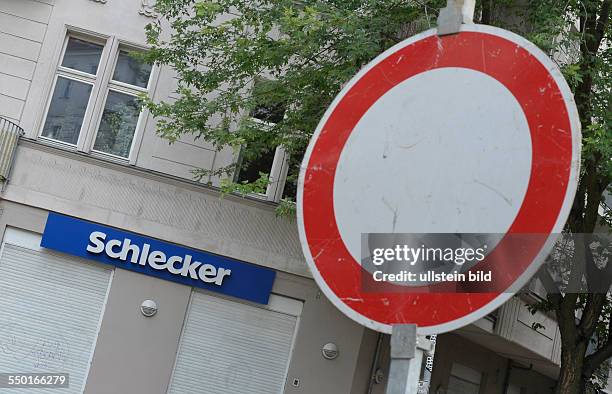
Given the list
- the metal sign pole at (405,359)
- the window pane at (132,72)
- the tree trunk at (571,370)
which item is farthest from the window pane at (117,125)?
the metal sign pole at (405,359)

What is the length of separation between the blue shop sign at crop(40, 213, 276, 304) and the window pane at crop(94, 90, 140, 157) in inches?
55.7

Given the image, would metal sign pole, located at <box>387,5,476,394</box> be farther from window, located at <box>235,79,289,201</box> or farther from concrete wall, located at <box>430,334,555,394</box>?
concrete wall, located at <box>430,334,555,394</box>

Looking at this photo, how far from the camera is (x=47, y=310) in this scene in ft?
47.8

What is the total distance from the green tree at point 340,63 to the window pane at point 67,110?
2.27 metres

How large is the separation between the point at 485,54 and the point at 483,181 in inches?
18.1

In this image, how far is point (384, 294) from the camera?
2.47 metres

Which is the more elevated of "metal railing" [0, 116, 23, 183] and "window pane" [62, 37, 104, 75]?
"window pane" [62, 37, 104, 75]

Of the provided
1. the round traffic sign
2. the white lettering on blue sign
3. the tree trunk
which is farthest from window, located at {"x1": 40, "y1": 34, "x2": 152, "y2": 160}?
the round traffic sign

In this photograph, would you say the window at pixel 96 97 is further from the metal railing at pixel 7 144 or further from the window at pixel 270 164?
the window at pixel 270 164

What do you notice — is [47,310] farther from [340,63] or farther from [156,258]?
[340,63]

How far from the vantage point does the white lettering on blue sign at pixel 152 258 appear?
14.6 m

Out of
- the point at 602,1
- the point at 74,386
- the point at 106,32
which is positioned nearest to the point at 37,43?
the point at 106,32

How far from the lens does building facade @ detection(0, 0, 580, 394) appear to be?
1452cm

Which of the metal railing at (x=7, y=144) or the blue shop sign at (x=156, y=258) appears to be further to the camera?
the blue shop sign at (x=156, y=258)
